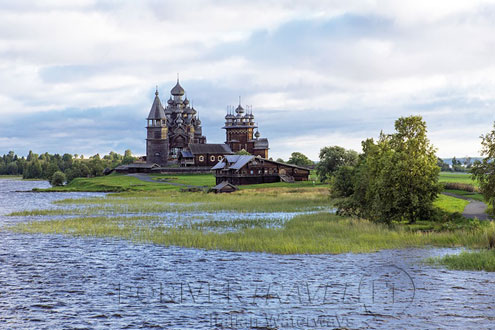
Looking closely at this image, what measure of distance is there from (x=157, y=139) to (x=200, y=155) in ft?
44.1

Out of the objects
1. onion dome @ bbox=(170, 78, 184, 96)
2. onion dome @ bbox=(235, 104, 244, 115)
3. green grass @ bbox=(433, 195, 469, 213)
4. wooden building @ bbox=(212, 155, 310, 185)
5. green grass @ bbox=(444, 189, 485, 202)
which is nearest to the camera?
green grass @ bbox=(433, 195, 469, 213)

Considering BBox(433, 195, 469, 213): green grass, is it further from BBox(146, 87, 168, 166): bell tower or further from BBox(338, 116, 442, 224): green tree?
BBox(146, 87, 168, 166): bell tower

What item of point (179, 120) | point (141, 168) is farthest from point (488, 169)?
point (179, 120)

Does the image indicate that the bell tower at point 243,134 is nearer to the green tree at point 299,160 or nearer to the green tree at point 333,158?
the green tree at point 299,160

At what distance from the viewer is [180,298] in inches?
902

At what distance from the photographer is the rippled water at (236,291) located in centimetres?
1983

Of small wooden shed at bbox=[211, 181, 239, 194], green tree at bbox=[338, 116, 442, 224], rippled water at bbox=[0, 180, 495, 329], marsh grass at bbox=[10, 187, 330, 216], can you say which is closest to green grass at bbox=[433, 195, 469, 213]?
green tree at bbox=[338, 116, 442, 224]

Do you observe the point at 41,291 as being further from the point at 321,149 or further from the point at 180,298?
A: the point at 321,149

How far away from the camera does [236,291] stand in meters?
23.8

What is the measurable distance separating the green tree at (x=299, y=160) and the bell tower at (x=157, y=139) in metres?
36.3

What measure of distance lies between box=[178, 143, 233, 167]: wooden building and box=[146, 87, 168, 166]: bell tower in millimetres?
5380

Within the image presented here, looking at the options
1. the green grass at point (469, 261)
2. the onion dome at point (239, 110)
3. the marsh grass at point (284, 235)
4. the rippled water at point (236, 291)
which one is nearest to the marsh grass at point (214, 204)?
the marsh grass at point (284, 235)

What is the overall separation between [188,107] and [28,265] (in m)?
154

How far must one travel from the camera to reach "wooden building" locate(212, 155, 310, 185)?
348ft
